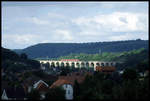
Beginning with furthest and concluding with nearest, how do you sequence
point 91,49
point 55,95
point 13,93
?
point 91,49 < point 13,93 < point 55,95

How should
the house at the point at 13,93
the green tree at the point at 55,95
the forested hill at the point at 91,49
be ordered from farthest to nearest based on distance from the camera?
the forested hill at the point at 91,49
the house at the point at 13,93
the green tree at the point at 55,95

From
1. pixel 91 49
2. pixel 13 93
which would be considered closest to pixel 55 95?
pixel 13 93

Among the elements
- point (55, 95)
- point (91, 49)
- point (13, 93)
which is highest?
point (55, 95)

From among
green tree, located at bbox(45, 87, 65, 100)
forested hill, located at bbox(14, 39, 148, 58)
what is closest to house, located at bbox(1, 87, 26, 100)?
green tree, located at bbox(45, 87, 65, 100)

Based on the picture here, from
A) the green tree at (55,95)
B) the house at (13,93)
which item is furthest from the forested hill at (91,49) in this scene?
the green tree at (55,95)

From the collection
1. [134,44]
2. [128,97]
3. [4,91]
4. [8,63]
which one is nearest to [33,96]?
[128,97]

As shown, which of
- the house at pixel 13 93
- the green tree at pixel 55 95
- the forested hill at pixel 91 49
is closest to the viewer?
the green tree at pixel 55 95

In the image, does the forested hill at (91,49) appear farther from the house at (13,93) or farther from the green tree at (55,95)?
the green tree at (55,95)

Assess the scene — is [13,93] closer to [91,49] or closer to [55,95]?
[55,95]

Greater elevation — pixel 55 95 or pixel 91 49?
pixel 55 95

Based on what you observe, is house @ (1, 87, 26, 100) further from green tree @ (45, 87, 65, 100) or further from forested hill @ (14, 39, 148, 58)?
forested hill @ (14, 39, 148, 58)

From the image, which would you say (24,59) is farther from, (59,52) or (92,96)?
(59,52)
